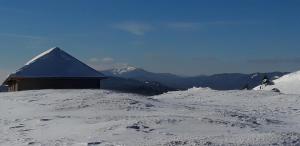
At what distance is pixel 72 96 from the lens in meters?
26.9

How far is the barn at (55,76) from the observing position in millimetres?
42688

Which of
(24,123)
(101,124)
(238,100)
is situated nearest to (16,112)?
(24,123)

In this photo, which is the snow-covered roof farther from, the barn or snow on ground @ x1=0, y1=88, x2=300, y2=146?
snow on ground @ x1=0, y1=88, x2=300, y2=146

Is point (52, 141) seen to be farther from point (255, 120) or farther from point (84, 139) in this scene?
point (255, 120)

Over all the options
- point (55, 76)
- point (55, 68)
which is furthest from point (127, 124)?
point (55, 68)

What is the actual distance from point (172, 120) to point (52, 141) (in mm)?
4192

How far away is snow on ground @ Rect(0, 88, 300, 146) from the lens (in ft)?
46.4

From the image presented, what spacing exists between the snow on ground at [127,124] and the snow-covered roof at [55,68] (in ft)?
49.7

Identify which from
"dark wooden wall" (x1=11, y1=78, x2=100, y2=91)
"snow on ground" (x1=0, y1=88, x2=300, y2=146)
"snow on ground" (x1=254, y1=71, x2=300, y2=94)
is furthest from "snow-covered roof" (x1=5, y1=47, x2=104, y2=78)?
"snow on ground" (x1=254, y1=71, x2=300, y2=94)

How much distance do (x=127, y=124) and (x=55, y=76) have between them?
88.9ft

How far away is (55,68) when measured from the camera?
43.6 m

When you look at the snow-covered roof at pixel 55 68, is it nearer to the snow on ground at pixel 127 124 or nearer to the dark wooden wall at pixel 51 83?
the dark wooden wall at pixel 51 83

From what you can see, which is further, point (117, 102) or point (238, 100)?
point (238, 100)

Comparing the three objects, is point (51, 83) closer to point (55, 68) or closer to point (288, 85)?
point (55, 68)
